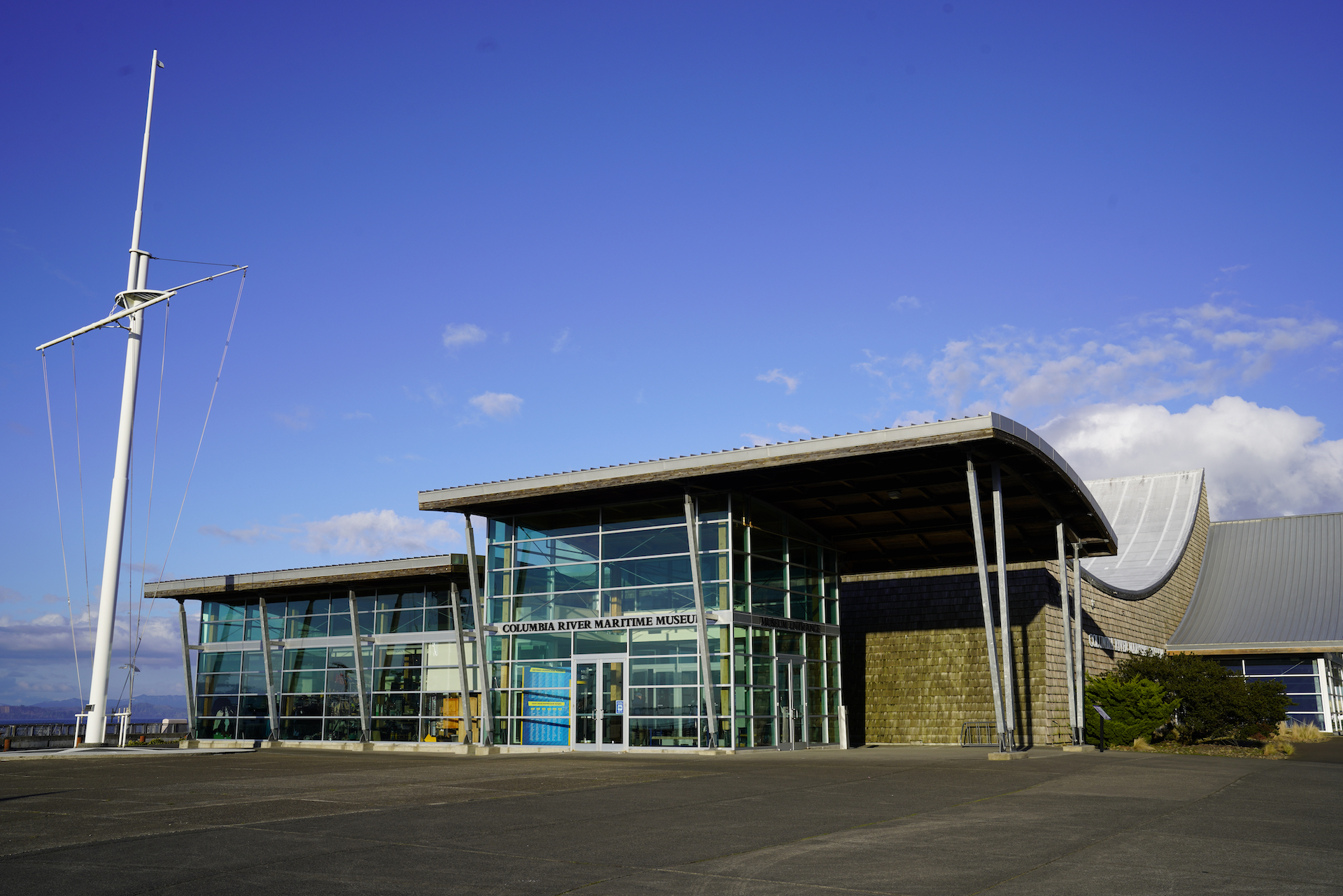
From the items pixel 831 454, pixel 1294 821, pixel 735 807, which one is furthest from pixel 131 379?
pixel 1294 821

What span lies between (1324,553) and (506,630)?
33099 mm

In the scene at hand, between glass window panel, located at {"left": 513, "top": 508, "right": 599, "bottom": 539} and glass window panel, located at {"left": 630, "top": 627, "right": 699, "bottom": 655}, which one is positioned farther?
glass window panel, located at {"left": 513, "top": 508, "right": 599, "bottom": 539}

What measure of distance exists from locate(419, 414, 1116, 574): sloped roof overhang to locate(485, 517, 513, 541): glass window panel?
25 centimetres

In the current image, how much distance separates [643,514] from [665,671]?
3676 millimetres

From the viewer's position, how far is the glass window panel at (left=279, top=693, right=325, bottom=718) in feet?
105

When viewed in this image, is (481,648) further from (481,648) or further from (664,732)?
(664,732)

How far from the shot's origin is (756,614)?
2480 cm

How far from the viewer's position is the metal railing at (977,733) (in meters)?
28.4

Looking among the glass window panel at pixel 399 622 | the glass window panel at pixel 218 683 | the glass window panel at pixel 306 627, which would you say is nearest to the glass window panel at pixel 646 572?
the glass window panel at pixel 399 622

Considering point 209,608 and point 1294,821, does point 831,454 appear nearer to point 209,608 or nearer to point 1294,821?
point 1294,821

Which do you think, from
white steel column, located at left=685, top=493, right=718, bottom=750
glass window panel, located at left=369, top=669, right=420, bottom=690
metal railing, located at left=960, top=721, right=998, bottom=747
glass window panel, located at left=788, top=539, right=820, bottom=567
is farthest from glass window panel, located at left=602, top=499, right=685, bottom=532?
metal railing, located at left=960, top=721, right=998, bottom=747

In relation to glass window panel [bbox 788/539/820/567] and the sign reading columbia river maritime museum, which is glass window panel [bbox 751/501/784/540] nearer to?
glass window panel [bbox 788/539/820/567]

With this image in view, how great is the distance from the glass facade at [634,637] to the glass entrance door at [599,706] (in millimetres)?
32

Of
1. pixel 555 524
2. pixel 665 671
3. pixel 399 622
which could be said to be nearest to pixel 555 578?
pixel 555 524
